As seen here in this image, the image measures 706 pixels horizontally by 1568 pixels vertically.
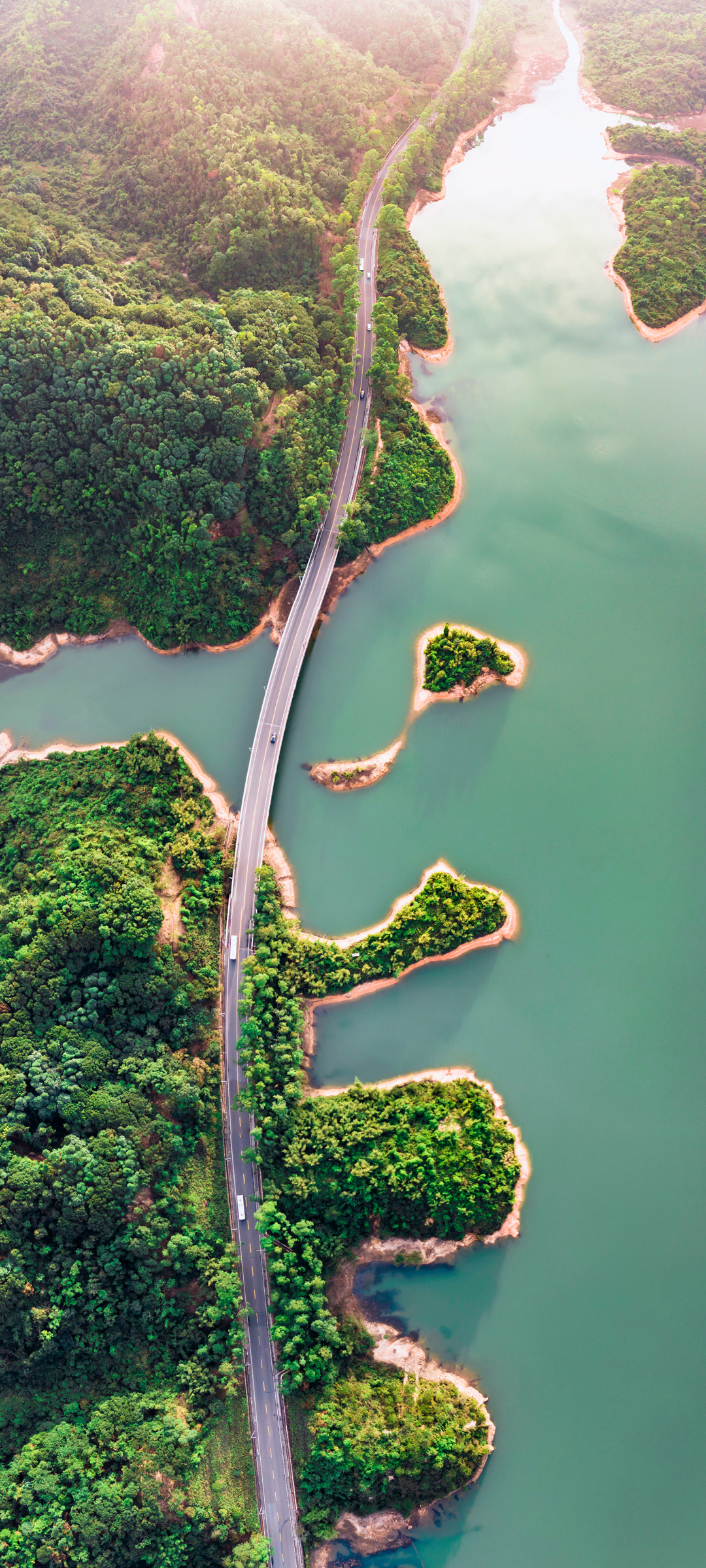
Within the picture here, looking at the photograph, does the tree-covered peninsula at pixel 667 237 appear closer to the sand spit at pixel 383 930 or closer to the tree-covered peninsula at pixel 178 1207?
the sand spit at pixel 383 930

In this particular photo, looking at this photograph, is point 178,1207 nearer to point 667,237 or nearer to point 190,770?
point 190,770

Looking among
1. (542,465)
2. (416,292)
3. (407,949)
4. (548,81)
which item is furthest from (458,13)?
(407,949)

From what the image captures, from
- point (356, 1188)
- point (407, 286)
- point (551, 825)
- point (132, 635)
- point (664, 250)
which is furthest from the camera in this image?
point (664, 250)

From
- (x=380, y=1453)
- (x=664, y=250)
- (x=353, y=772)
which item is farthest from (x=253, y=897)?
(x=664, y=250)

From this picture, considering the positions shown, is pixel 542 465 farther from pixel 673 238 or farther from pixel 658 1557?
pixel 658 1557

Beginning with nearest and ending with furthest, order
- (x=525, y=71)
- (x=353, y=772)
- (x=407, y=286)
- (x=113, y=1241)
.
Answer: (x=113, y=1241)
(x=353, y=772)
(x=407, y=286)
(x=525, y=71)

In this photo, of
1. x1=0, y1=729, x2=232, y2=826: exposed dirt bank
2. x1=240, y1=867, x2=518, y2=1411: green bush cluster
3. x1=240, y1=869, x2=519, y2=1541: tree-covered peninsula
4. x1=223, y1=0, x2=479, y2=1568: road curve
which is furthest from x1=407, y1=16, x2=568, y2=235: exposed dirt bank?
x1=240, y1=867, x2=518, y2=1411: green bush cluster
